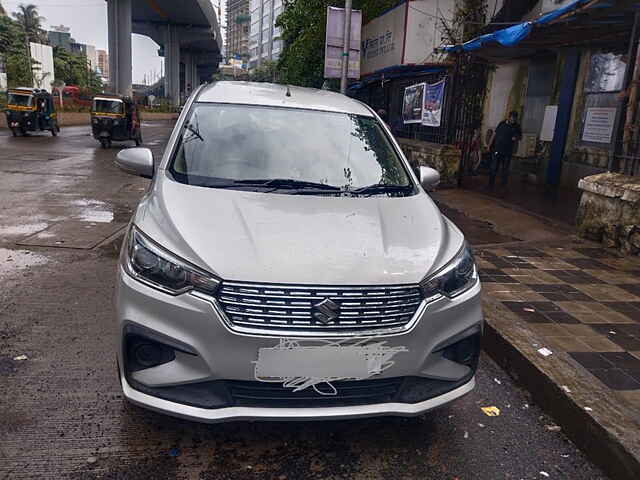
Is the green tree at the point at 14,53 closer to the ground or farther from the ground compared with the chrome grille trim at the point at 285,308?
farther from the ground

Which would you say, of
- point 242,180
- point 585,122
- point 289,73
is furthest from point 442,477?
point 289,73

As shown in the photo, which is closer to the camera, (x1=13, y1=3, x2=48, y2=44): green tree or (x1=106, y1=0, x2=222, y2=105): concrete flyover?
(x1=106, y1=0, x2=222, y2=105): concrete flyover

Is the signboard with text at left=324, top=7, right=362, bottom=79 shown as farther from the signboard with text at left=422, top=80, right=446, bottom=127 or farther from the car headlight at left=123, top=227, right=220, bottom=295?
the car headlight at left=123, top=227, right=220, bottom=295

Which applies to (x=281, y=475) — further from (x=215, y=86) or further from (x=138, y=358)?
(x=215, y=86)

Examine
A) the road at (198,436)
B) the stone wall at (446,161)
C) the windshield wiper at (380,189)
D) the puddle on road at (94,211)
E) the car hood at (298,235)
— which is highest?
the windshield wiper at (380,189)

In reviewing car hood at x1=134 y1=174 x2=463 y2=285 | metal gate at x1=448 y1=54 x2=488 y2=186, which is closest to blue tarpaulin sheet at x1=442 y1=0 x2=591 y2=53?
metal gate at x1=448 y1=54 x2=488 y2=186

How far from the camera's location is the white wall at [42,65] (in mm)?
45888

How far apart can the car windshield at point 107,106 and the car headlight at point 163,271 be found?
20.1 meters

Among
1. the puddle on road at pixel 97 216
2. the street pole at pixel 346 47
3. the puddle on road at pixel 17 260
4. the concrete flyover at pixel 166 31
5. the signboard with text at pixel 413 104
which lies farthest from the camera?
the concrete flyover at pixel 166 31

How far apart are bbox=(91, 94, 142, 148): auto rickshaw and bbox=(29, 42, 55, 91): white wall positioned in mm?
28108

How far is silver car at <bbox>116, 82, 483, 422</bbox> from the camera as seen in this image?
7.59 ft

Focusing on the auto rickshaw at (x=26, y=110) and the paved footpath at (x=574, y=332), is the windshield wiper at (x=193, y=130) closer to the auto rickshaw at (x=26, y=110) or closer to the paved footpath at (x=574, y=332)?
the paved footpath at (x=574, y=332)

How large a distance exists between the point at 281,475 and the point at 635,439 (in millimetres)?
1740

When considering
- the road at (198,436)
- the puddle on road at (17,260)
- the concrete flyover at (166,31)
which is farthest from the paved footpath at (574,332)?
the concrete flyover at (166,31)
